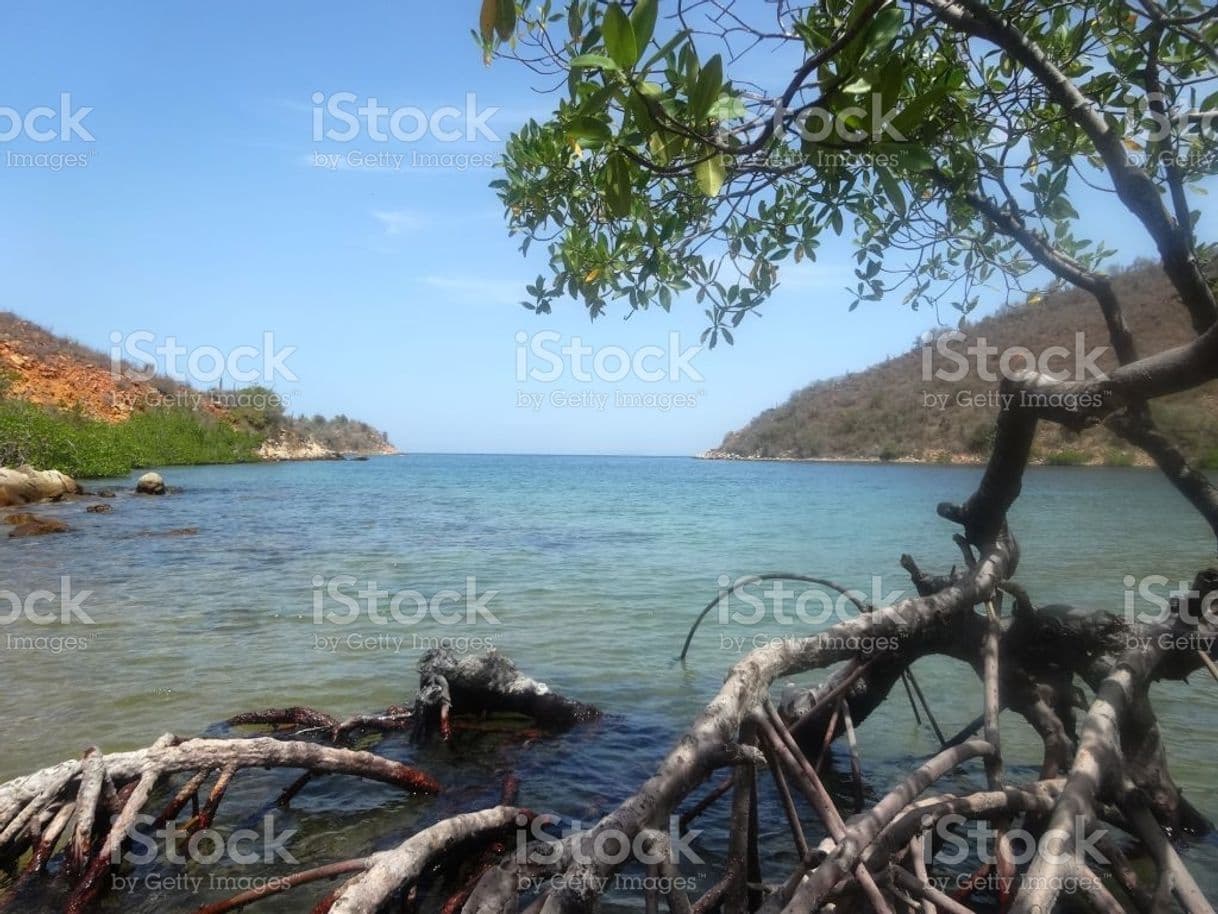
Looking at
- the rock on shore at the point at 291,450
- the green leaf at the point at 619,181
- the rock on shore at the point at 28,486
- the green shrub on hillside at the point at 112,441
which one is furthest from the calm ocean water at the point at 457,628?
the rock on shore at the point at 291,450

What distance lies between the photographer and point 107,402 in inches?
1980

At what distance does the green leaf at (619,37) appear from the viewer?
5.57 feet

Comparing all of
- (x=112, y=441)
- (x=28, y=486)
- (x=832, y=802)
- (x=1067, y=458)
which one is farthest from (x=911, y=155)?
(x=1067, y=458)

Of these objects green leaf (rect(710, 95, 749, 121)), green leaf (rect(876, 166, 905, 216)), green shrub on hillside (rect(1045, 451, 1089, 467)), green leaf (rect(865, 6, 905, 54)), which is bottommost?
green shrub on hillside (rect(1045, 451, 1089, 467))

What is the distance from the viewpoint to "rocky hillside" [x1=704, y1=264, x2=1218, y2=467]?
148 ft

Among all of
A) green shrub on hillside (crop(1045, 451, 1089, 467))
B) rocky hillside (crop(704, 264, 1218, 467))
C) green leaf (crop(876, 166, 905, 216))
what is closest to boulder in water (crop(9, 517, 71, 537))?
green leaf (crop(876, 166, 905, 216))

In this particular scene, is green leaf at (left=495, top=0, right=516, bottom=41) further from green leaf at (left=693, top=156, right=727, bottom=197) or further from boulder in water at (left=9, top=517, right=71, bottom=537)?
boulder in water at (left=9, top=517, right=71, bottom=537)

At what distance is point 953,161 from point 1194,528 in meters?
24.5

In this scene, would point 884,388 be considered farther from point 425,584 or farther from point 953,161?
point 953,161

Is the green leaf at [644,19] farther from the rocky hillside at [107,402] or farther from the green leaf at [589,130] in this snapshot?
the rocky hillside at [107,402]

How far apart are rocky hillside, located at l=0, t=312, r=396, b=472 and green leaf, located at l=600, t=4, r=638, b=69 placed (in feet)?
114

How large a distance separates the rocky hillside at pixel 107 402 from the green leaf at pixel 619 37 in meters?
34.7

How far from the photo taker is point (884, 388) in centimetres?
9544

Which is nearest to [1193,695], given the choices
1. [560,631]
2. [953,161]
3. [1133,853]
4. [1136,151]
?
[1133,853]
